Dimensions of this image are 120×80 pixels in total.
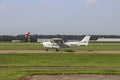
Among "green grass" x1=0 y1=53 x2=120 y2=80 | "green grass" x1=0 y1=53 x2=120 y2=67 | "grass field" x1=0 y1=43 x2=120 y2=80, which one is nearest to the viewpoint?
"green grass" x1=0 y1=53 x2=120 y2=80

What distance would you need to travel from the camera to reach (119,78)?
987 inches

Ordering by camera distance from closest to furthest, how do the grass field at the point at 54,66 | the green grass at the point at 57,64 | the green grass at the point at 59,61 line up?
the green grass at the point at 57,64 < the grass field at the point at 54,66 < the green grass at the point at 59,61

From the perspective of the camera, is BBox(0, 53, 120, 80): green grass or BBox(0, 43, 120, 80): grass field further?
BBox(0, 43, 120, 80): grass field

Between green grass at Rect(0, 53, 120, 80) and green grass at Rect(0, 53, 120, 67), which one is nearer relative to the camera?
green grass at Rect(0, 53, 120, 80)

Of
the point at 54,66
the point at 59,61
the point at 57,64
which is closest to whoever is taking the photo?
the point at 54,66

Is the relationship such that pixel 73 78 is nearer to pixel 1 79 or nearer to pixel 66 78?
pixel 66 78

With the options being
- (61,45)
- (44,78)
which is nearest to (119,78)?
(44,78)

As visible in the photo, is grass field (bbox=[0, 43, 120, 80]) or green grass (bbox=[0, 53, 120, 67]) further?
green grass (bbox=[0, 53, 120, 67])

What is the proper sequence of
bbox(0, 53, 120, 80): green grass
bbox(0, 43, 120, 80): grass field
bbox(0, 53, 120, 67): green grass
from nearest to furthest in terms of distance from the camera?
1. bbox(0, 53, 120, 80): green grass
2. bbox(0, 43, 120, 80): grass field
3. bbox(0, 53, 120, 67): green grass

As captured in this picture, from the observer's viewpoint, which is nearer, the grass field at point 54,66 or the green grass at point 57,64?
the green grass at point 57,64

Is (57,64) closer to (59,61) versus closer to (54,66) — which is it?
(54,66)

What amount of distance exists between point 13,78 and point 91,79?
18.3 feet

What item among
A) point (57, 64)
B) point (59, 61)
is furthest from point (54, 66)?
point (59, 61)

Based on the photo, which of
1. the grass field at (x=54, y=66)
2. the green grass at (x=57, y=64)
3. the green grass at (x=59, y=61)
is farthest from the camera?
the green grass at (x=59, y=61)
